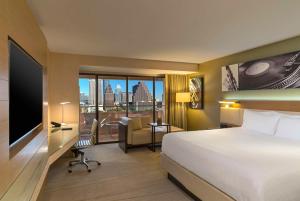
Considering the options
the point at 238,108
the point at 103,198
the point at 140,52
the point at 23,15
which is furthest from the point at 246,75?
the point at 23,15

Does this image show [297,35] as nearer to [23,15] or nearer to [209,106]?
[209,106]

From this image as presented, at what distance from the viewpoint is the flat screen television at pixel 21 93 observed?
173cm

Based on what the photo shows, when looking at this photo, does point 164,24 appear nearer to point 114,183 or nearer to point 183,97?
point 114,183

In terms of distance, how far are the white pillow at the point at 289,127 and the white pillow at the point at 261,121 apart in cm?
12

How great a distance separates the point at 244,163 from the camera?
77.9 inches

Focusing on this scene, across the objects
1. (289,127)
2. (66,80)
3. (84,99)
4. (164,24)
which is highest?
(164,24)

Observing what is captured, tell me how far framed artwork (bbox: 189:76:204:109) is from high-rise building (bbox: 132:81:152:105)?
1463mm

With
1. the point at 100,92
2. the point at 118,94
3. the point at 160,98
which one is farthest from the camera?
the point at 160,98

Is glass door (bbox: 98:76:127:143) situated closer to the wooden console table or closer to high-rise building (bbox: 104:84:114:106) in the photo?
high-rise building (bbox: 104:84:114:106)

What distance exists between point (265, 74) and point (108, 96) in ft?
14.4

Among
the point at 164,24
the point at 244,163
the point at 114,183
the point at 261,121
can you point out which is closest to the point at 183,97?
the point at 261,121

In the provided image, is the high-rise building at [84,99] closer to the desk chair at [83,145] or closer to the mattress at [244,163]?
the desk chair at [83,145]

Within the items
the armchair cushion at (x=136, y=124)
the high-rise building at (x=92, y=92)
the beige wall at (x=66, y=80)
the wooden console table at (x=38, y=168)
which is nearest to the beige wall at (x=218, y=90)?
the armchair cushion at (x=136, y=124)

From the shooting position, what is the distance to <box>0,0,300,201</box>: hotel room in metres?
1.86
